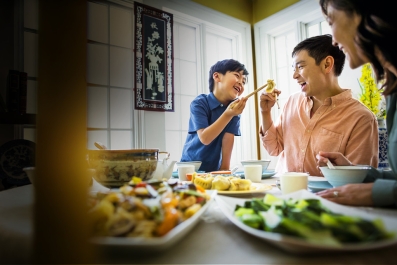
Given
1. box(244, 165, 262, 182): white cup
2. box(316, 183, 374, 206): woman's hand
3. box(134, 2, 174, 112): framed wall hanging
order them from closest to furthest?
box(316, 183, 374, 206): woman's hand, box(244, 165, 262, 182): white cup, box(134, 2, 174, 112): framed wall hanging

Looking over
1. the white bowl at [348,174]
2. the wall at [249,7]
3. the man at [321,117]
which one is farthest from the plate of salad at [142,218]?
the wall at [249,7]

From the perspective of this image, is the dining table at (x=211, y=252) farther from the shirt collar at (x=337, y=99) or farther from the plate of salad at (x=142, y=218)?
the shirt collar at (x=337, y=99)

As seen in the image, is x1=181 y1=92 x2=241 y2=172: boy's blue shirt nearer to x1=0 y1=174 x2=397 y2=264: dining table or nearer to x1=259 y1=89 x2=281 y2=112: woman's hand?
x1=259 y1=89 x2=281 y2=112: woman's hand

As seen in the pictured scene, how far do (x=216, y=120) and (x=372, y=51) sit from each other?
1.22 metres

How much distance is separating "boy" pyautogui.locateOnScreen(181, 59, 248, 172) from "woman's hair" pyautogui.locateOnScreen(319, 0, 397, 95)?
1.18 meters

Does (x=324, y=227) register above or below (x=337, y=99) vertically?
below

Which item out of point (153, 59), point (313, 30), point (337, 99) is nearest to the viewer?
point (337, 99)

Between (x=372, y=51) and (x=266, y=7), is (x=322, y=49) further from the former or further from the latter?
(x=266, y=7)

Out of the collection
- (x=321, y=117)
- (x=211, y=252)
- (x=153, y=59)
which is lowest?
(x=211, y=252)

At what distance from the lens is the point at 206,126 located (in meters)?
1.84

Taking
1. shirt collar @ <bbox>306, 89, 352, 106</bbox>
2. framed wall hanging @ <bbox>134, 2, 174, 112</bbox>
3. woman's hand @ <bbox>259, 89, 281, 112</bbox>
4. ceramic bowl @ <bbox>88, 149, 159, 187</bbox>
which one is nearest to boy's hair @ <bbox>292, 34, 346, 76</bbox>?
shirt collar @ <bbox>306, 89, 352, 106</bbox>

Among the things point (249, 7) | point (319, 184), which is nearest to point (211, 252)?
point (319, 184)

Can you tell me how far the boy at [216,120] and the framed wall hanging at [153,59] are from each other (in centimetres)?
68

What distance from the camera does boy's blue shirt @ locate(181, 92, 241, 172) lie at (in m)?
1.87
